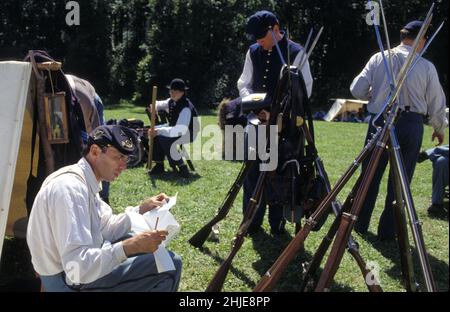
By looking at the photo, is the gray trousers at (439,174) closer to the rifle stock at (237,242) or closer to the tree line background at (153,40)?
the rifle stock at (237,242)

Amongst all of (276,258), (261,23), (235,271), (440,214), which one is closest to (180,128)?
(261,23)

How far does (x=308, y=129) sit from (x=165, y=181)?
3.71 metres

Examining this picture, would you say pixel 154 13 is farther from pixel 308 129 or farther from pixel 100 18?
pixel 308 129

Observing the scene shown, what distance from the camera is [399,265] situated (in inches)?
161

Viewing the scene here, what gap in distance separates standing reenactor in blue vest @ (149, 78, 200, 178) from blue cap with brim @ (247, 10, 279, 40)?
321cm

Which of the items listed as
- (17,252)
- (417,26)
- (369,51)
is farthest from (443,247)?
(369,51)

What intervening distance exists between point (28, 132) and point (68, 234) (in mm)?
1416

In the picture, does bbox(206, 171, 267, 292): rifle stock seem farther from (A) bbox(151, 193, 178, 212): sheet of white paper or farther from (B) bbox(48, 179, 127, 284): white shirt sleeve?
(B) bbox(48, 179, 127, 284): white shirt sleeve

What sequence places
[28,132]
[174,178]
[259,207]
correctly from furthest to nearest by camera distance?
[174,178] < [259,207] < [28,132]

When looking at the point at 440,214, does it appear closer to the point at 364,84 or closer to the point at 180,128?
the point at 364,84

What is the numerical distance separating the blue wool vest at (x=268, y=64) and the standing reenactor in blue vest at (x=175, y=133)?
2965 mm

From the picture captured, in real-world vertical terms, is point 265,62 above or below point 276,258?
above

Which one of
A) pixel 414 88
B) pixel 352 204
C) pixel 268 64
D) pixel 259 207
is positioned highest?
pixel 268 64

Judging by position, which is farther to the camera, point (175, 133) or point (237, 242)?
point (175, 133)
